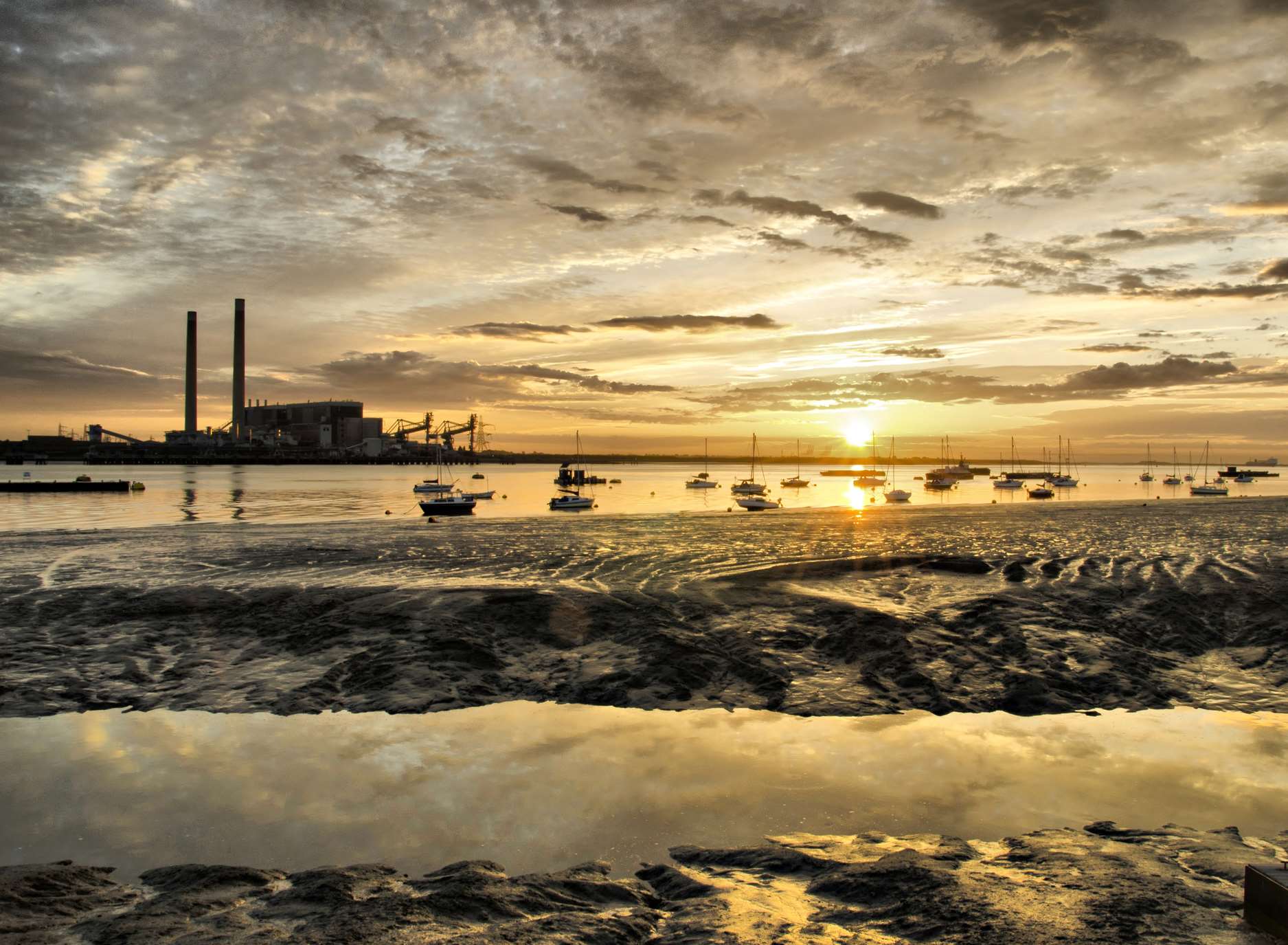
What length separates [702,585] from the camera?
69.3 ft

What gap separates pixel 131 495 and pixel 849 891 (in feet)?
326

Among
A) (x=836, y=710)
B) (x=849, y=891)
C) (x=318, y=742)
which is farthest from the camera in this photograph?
(x=836, y=710)

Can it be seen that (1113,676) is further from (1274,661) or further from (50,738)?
(50,738)

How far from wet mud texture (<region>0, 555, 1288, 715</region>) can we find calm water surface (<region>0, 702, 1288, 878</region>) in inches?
32.5

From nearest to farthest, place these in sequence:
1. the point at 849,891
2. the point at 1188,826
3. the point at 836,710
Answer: the point at 849,891
the point at 1188,826
the point at 836,710

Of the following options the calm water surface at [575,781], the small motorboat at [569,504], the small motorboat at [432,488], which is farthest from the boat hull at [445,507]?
the calm water surface at [575,781]

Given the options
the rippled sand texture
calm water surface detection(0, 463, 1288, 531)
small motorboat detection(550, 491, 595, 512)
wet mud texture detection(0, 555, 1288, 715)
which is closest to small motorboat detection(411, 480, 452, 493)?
calm water surface detection(0, 463, 1288, 531)

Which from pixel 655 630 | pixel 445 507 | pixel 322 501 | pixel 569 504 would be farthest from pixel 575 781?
pixel 322 501

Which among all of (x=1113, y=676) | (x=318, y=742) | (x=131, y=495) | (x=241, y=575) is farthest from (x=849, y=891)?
(x=131, y=495)

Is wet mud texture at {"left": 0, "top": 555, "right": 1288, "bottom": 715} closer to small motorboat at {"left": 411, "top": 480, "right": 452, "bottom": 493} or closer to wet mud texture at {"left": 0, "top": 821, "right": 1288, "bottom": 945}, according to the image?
wet mud texture at {"left": 0, "top": 821, "right": 1288, "bottom": 945}

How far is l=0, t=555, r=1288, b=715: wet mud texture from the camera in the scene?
13.0 metres

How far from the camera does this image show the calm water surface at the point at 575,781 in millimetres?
8016

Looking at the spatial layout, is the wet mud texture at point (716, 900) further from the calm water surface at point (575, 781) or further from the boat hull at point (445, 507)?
the boat hull at point (445, 507)

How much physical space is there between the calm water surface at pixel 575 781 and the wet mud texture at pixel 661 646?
0.82m
